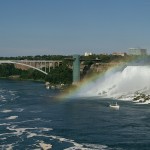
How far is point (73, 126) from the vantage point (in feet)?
67.6

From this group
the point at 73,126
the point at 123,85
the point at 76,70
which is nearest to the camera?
the point at 73,126

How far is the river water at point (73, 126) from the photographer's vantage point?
17.0 metres

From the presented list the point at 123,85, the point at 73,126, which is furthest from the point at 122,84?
the point at 73,126

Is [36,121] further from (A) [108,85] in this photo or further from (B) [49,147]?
(A) [108,85]

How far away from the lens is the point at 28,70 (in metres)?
70.8

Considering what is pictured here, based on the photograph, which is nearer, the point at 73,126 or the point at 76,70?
the point at 73,126

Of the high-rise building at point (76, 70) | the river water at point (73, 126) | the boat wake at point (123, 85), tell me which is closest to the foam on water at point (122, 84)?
the boat wake at point (123, 85)

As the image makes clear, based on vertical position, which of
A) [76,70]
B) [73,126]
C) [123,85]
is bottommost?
[73,126]

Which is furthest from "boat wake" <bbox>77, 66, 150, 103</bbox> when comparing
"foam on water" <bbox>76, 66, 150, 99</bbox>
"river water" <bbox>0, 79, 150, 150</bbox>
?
"river water" <bbox>0, 79, 150, 150</bbox>

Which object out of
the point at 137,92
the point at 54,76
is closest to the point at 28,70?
the point at 54,76

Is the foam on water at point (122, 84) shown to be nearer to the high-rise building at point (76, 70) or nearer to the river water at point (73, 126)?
the high-rise building at point (76, 70)

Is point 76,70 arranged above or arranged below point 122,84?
above

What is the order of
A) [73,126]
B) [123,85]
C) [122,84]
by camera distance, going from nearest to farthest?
[73,126] < [123,85] < [122,84]

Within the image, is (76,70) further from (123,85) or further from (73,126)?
(73,126)
